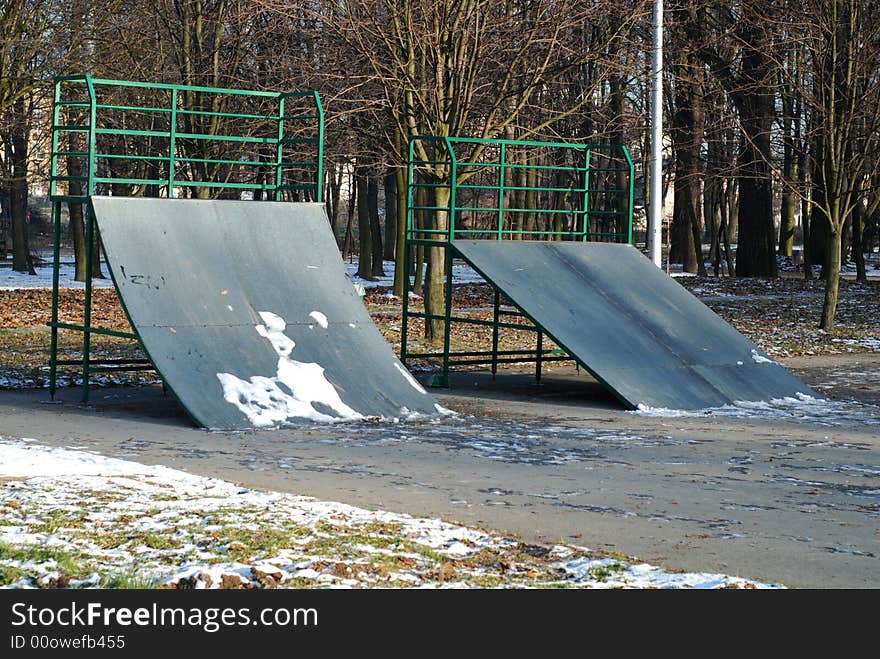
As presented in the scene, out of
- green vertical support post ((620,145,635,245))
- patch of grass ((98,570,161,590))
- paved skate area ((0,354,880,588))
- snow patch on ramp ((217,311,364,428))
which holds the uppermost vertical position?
green vertical support post ((620,145,635,245))

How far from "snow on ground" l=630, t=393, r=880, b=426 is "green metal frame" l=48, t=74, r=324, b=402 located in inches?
185

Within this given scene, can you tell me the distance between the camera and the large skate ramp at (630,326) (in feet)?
45.7

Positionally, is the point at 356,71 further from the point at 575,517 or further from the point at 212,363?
the point at 575,517

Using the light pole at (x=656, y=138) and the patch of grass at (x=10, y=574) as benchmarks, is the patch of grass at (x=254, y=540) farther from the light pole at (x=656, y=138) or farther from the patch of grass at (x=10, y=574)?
the light pole at (x=656, y=138)

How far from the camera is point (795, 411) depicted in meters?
13.6

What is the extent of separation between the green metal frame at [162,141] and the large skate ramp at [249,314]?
370 mm

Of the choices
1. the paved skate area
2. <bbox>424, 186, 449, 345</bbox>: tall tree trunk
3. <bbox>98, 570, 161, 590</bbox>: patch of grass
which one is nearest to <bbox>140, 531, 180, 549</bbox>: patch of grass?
<bbox>98, 570, 161, 590</bbox>: patch of grass

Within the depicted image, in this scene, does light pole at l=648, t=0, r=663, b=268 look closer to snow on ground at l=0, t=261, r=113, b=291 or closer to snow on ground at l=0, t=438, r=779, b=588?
snow on ground at l=0, t=438, r=779, b=588

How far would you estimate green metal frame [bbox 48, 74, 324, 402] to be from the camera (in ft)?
44.1

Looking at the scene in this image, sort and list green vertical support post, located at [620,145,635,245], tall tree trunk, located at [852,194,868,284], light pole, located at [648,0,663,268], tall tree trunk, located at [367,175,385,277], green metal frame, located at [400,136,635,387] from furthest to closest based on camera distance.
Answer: tall tree trunk, located at [367,175,385,277] < tall tree trunk, located at [852,194,868,284] < light pole, located at [648,0,663,268] < green vertical support post, located at [620,145,635,245] < green metal frame, located at [400,136,635,387]

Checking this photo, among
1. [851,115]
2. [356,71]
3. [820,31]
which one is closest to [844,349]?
[851,115]

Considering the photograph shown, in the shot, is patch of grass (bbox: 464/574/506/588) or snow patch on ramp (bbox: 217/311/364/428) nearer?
patch of grass (bbox: 464/574/506/588)

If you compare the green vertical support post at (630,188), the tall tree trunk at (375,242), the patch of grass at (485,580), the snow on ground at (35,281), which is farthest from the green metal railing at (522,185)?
the snow on ground at (35,281)

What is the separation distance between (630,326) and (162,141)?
22092 millimetres
